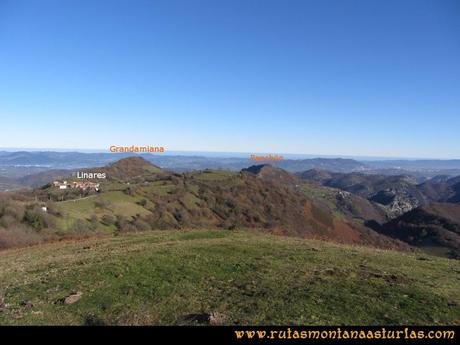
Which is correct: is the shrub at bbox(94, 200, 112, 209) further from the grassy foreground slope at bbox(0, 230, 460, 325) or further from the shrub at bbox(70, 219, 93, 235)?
the grassy foreground slope at bbox(0, 230, 460, 325)

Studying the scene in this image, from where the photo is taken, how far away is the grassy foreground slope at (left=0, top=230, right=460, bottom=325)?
9719mm

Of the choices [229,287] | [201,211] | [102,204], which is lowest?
[201,211]

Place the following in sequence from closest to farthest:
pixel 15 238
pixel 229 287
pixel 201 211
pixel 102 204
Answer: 1. pixel 229 287
2. pixel 15 238
3. pixel 102 204
4. pixel 201 211

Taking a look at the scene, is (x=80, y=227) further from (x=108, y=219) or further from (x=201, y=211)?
(x=201, y=211)

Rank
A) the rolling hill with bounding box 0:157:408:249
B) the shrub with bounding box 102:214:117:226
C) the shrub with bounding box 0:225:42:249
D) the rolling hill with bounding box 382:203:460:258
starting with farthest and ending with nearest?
the rolling hill with bounding box 382:203:460:258 < the shrub with bounding box 102:214:117:226 < the rolling hill with bounding box 0:157:408:249 < the shrub with bounding box 0:225:42:249

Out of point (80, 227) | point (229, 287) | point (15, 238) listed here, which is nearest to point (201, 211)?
point (80, 227)

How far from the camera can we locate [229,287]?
12.2 meters

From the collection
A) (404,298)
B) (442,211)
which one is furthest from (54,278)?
(442,211)

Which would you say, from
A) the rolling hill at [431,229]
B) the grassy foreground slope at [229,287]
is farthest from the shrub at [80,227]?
the rolling hill at [431,229]

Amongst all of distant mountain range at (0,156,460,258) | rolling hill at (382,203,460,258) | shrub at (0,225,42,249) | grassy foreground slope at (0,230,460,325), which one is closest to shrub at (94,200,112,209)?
distant mountain range at (0,156,460,258)

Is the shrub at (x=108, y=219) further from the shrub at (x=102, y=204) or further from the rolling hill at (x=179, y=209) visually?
the shrub at (x=102, y=204)

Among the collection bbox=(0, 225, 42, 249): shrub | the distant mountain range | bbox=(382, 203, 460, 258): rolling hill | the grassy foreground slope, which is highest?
the grassy foreground slope

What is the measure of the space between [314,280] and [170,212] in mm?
88178
